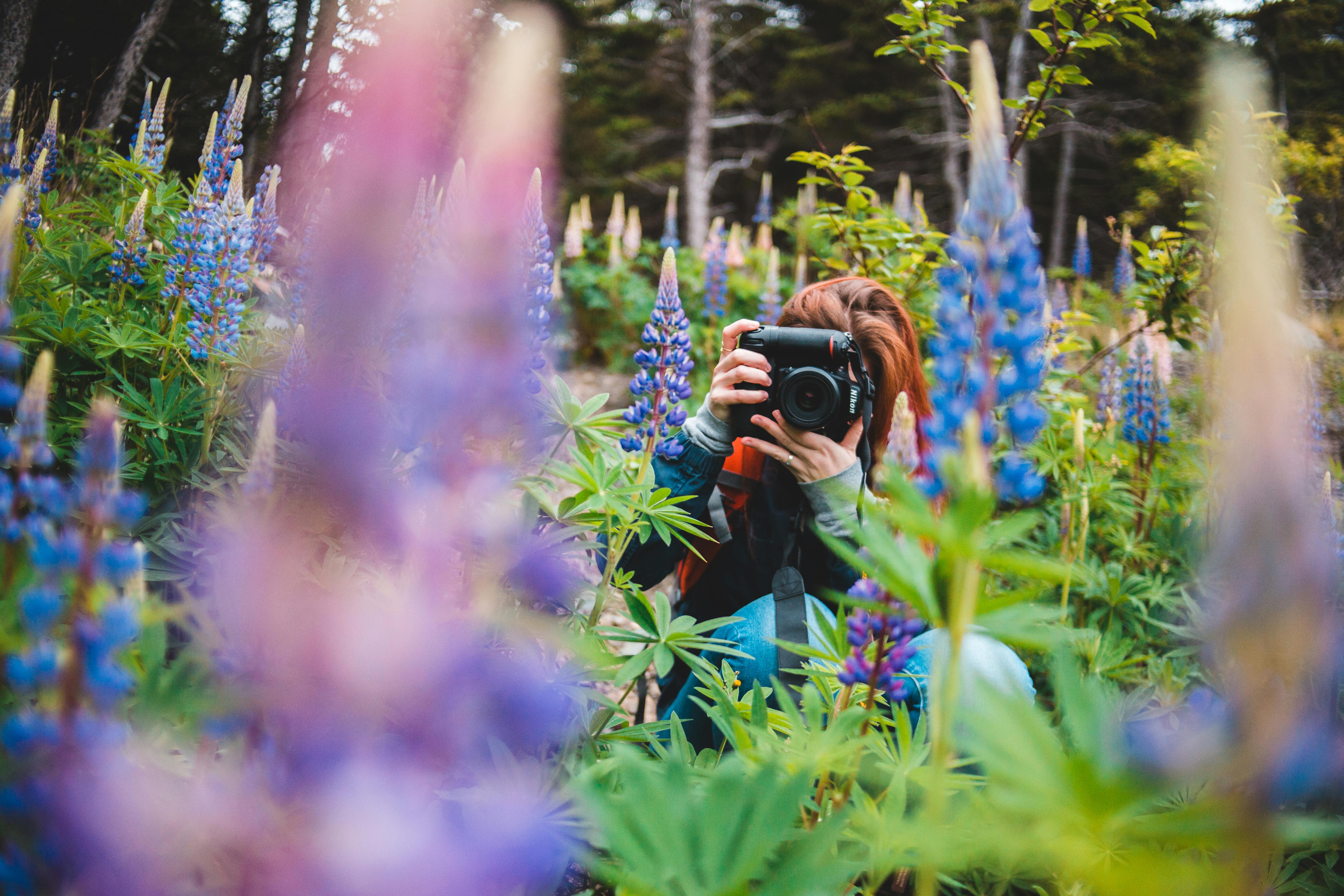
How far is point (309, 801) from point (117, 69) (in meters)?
2.59

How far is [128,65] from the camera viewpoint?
2.11 metres

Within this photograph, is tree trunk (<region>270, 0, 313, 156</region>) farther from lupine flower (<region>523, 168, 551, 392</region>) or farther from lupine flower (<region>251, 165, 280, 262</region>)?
lupine flower (<region>523, 168, 551, 392</region>)

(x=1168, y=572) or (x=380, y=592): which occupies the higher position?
(x=380, y=592)

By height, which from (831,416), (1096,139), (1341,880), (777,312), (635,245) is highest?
(1096,139)

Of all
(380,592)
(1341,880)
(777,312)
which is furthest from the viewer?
(777,312)

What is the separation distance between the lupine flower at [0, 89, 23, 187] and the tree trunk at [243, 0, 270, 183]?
1.70 ft

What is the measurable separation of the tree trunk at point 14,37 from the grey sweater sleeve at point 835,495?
2246mm

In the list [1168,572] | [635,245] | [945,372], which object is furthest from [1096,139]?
[945,372]

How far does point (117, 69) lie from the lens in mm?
2107

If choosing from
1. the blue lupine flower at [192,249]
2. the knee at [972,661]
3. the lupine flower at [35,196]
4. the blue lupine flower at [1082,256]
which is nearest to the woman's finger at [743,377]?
the knee at [972,661]

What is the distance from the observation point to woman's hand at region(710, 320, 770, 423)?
5.32 ft

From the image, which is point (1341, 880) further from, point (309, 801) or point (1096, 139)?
point (1096, 139)

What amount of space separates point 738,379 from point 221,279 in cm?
128

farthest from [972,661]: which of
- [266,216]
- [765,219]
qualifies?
[765,219]
